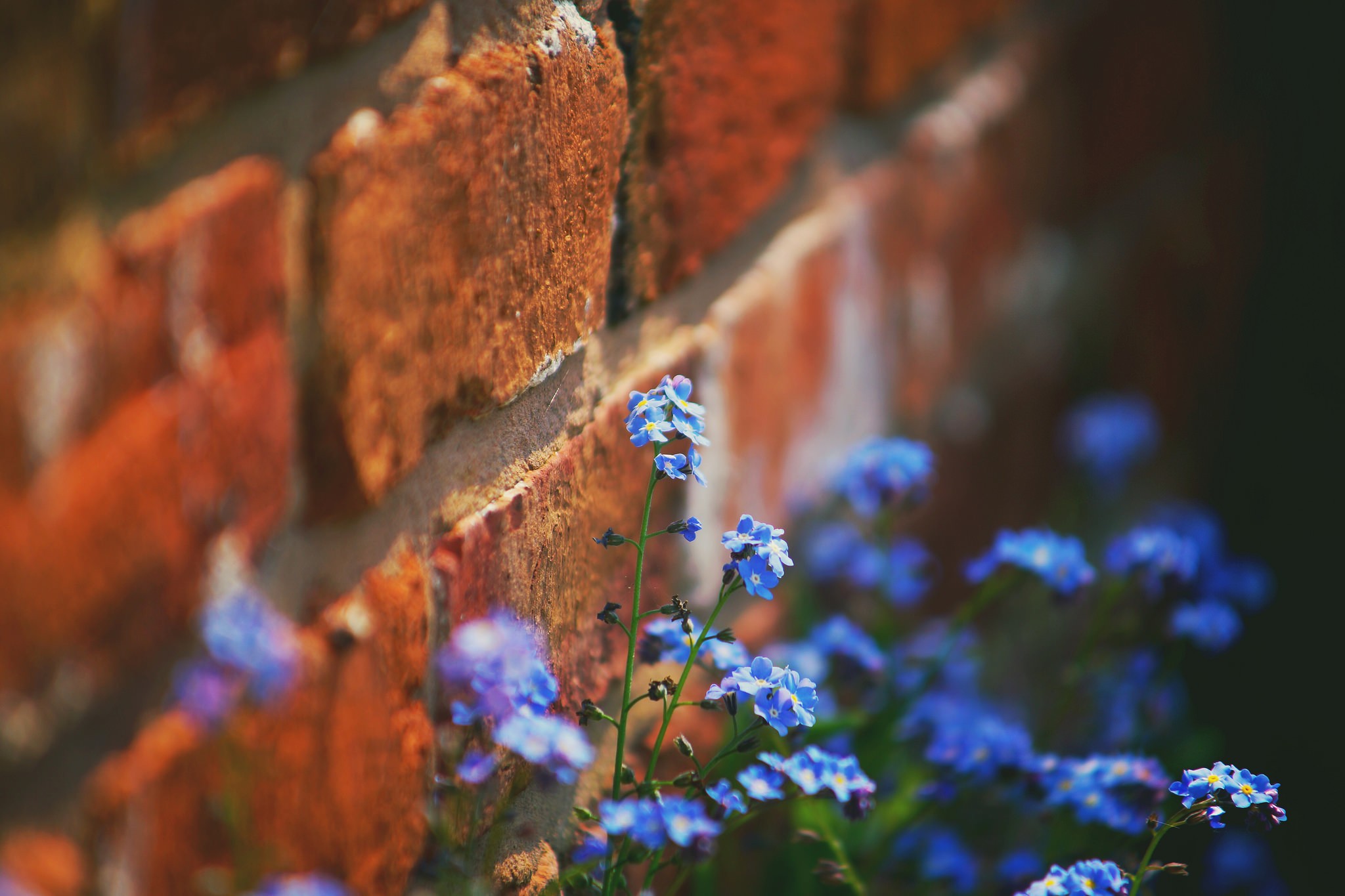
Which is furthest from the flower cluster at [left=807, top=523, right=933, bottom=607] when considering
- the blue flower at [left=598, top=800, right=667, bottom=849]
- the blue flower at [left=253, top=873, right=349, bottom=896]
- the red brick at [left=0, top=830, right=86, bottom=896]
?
the red brick at [left=0, top=830, right=86, bottom=896]

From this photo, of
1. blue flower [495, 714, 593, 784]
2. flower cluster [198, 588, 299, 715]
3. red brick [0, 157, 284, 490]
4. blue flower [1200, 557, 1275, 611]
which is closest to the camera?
red brick [0, 157, 284, 490]

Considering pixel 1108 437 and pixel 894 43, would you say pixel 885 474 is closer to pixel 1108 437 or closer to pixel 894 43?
pixel 894 43

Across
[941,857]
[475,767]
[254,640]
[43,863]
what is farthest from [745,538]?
[941,857]

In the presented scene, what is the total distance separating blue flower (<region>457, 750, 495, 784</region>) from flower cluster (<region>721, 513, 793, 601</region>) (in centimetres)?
19

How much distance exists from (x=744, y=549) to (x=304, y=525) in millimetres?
292

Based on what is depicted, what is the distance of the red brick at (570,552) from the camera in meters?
0.72

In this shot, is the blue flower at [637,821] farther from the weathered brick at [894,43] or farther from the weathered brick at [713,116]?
the weathered brick at [894,43]

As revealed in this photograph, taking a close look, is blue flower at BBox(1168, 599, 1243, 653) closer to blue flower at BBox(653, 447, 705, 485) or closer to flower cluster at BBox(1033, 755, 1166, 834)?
flower cluster at BBox(1033, 755, 1166, 834)

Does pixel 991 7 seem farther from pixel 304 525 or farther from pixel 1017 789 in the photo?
pixel 304 525

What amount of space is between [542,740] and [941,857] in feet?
2.18

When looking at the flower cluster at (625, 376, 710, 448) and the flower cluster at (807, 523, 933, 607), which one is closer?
the flower cluster at (625, 376, 710, 448)

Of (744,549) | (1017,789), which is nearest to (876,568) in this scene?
(1017,789)

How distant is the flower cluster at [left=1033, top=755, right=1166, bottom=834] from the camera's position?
1021mm

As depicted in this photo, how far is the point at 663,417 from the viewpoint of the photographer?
2.48ft
